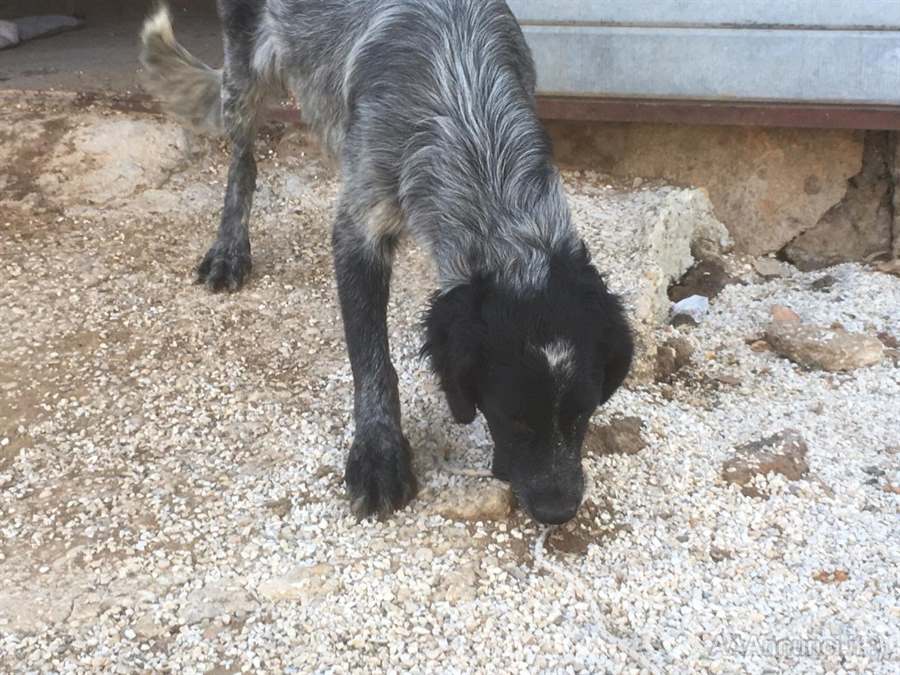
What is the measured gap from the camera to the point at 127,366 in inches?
164

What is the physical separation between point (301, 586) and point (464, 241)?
1172 millimetres

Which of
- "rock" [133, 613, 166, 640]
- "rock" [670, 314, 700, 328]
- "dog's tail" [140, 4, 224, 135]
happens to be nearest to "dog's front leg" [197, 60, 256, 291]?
"dog's tail" [140, 4, 224, 135]

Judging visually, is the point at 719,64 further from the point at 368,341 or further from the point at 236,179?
the point at 368,341

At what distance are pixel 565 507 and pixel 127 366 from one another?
2150 mm

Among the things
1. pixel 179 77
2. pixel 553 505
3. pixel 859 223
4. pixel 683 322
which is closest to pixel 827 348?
pixel 683 322

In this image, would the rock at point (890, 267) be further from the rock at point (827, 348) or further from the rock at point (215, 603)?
the rock at point (215, 603)

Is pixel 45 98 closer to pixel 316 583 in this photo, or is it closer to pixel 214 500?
pixel 214 500

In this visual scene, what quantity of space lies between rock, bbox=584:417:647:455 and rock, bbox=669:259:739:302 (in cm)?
147

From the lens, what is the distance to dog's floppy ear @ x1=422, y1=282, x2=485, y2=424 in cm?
284

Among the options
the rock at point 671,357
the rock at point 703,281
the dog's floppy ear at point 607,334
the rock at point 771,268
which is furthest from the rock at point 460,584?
the rock at point 771,268

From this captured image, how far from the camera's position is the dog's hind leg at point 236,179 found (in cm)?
491

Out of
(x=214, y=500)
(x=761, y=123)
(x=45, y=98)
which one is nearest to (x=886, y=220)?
(x=761, y=123)

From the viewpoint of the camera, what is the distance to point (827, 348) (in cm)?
433

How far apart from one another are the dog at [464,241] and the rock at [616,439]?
2.08ft
